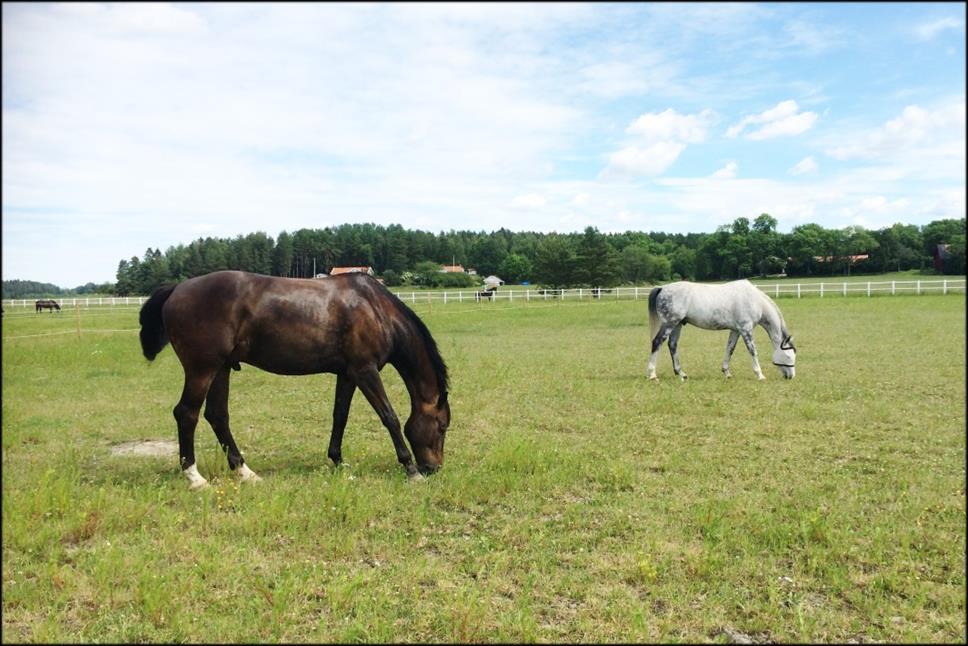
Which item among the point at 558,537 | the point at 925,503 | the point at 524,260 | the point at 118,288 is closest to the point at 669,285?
the point at 925,503

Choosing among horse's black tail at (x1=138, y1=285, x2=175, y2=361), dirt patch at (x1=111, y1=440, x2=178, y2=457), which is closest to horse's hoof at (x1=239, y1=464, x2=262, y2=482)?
horse's black tail at (x1=138, y1=285, x2=175, y2=361)

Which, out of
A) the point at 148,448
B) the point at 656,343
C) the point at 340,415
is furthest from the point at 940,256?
the point at 148,448

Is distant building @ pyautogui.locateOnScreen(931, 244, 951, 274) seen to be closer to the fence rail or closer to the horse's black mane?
the horse's black mane

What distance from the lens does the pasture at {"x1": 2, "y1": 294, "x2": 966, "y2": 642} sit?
3.57 m

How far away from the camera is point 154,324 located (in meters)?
6.22

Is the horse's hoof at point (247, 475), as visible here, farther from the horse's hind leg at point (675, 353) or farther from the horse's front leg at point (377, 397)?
the horse's hind leg at point (675, 353)

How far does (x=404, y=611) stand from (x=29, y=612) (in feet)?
7.11

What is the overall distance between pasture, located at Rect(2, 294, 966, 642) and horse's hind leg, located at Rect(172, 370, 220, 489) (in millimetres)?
233

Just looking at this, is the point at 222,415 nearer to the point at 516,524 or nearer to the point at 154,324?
the point at 154,324

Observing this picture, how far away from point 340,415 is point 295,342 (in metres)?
1.03

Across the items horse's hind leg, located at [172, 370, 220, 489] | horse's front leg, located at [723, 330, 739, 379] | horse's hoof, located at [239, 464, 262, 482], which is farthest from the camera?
horse's front leg, located at [723, 330, 739, 379]

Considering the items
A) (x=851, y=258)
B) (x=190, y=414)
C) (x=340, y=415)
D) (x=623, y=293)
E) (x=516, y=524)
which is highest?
(x=851, y=258)

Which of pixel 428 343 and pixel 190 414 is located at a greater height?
pixel 428 343

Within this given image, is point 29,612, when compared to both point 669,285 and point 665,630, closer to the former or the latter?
point 665,630
